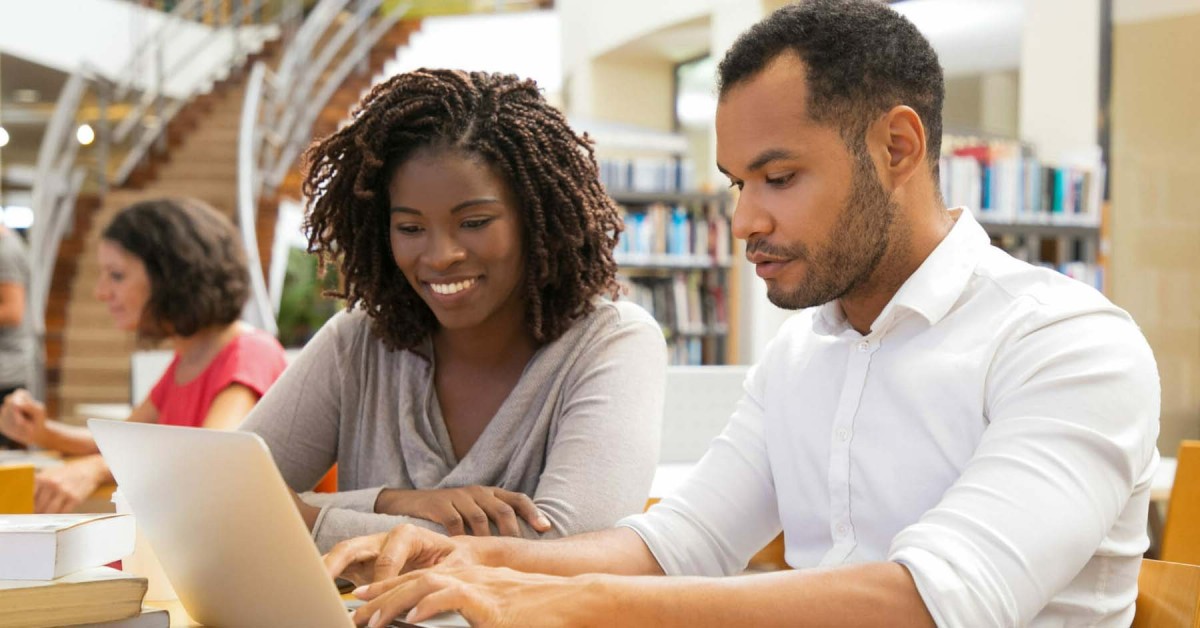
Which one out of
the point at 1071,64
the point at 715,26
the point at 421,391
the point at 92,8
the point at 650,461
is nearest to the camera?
the point at 650,461

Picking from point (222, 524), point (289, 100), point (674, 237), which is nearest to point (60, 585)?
point (222, 524)

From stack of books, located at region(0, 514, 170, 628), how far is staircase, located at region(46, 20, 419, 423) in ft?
19.8

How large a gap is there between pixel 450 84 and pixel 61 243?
692cm

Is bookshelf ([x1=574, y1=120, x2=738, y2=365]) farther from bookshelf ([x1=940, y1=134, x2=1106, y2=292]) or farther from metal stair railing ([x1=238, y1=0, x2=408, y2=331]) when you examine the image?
metal stair railing ([x1=238, y1=0, x2=408, y2=331])

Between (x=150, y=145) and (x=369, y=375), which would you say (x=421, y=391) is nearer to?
(x=369, y=375)

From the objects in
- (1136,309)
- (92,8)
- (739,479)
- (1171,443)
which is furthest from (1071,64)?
(92,8)

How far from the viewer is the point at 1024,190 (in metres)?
5.55

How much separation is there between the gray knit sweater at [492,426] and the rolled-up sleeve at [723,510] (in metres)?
0.17

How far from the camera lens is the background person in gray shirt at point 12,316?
14.6ft

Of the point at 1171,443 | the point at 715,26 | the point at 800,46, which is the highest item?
the point at 715,26

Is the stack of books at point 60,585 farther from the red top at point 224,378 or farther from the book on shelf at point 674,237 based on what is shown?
the book on shelf at point 674,237

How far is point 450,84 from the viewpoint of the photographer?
1.68 metres

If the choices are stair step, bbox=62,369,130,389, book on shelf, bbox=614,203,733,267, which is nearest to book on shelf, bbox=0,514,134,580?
book on shelf, bbox=614,203,733,267

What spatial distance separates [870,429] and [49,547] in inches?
28.9
